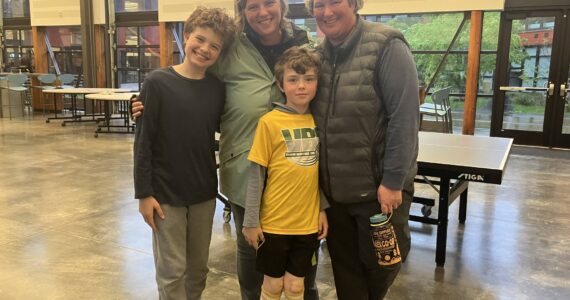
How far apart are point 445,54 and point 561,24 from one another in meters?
1.84

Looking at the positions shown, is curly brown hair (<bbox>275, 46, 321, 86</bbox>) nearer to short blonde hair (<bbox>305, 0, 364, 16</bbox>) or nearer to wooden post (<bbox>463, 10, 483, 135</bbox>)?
short blonde hair (<bbox>305, 0, 364, 16</bbox>)

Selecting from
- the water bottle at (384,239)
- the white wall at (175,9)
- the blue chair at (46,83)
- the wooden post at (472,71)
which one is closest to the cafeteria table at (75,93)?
the blue chair at (46,83)

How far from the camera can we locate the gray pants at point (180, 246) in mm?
1860

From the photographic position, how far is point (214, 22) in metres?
1.80

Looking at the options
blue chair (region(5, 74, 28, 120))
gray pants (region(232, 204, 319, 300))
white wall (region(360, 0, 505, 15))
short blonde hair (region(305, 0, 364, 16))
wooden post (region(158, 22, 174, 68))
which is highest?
white wall (region(360, 0, 505, 15))

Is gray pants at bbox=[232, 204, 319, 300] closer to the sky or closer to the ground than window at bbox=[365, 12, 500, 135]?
closer to the ground

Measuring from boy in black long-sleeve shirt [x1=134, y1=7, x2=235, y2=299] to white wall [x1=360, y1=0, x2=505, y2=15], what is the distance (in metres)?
7.01

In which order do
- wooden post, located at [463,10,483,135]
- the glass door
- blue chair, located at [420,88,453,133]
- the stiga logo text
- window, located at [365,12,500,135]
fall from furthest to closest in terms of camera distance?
window, located at [365,12,500,135]
wooden post, located at [463,10,483,135]
the glass door
blue chair, located at [420,88,453,133]
the stiga logo text

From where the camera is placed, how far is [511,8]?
26.2 ft

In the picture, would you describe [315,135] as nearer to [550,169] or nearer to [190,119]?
[190,119]

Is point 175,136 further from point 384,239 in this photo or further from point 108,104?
point 108,104

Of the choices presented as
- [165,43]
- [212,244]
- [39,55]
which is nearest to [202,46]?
[212,244]

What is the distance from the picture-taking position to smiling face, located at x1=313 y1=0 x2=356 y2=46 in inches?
67.0

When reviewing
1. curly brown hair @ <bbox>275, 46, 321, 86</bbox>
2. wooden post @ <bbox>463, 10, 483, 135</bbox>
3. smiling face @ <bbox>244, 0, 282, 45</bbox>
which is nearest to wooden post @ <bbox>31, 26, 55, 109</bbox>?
wooden post @ <bbox>463, 10, 483, 135</bbox>
